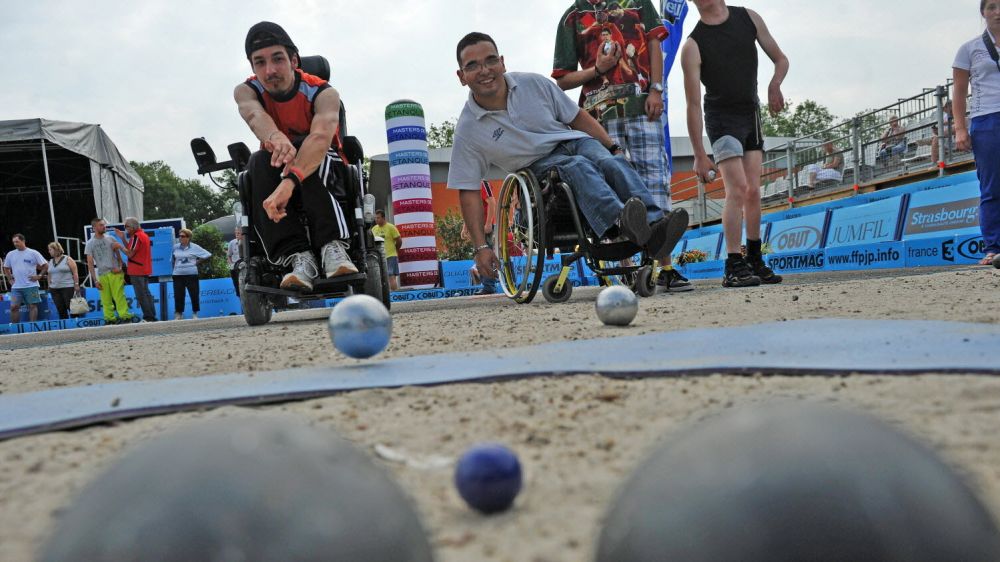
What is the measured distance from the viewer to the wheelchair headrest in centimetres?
598

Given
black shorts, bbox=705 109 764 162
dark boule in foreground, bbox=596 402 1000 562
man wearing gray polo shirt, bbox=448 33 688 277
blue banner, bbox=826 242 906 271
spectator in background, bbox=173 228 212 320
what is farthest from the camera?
spectator in background, bbox=173 228 212 320

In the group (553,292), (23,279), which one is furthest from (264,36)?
(23,279)

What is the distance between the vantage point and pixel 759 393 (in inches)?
61.6

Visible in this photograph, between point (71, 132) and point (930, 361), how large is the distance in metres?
20.6

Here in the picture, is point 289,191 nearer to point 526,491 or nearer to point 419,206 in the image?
point 526,491

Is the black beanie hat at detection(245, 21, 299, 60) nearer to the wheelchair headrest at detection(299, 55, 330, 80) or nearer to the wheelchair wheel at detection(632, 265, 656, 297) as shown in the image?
the wheelchair headrest at detection(299, 55, 330, 80)

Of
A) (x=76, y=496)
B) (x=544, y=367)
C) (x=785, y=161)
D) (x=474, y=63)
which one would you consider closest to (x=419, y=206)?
(x=785, y=161)

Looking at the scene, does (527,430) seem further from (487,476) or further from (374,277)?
(374,277)

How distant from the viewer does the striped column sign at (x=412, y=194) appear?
15781 millimetres

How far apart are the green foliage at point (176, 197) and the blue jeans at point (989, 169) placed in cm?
6968

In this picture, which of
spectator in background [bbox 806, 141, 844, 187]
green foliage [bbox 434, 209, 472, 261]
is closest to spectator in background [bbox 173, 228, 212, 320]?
spectator in background [bbox 806, 141, 844, 187]

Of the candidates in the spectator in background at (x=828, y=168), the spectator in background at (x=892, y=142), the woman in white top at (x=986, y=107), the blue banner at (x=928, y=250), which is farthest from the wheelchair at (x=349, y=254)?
the spectator in background at (x=828, y=168)

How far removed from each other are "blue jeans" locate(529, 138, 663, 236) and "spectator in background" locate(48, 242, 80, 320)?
10710mm

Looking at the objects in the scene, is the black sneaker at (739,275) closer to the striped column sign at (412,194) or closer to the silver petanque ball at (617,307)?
the silver petanque ball at (617,307)
